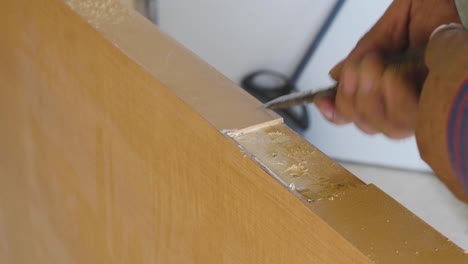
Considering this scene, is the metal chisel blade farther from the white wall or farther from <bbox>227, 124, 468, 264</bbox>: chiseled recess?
the white wall

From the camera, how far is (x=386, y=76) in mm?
347

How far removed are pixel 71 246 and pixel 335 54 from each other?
947mm

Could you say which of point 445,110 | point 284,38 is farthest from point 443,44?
point 284,38

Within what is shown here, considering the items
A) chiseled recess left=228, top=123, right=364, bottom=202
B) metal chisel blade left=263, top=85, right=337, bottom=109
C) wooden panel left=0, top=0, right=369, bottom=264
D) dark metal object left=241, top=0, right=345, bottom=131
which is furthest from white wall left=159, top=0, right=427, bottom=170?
chiseled recess left=228, top=123, right=364, bottom=202

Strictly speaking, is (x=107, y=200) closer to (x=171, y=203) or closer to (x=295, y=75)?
(x=171, y=203)

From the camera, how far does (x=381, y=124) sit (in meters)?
0.37

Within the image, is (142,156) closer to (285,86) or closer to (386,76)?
(386,76)

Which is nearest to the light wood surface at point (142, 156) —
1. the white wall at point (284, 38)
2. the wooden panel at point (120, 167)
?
the wooden panel at point (120, 167)

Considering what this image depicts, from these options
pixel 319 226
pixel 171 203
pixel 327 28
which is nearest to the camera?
pixel 319 226

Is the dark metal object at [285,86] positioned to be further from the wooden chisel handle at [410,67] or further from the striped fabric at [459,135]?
the striped fabric at [459,135]

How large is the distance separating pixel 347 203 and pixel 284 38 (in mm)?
1142

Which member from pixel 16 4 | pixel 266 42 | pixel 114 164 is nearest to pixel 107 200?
pixel 114 164

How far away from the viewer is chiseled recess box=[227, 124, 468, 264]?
238 millimetres

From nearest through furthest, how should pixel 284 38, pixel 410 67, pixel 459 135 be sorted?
pixel 459 135 < pixel 410 67 < pixel 284 38
